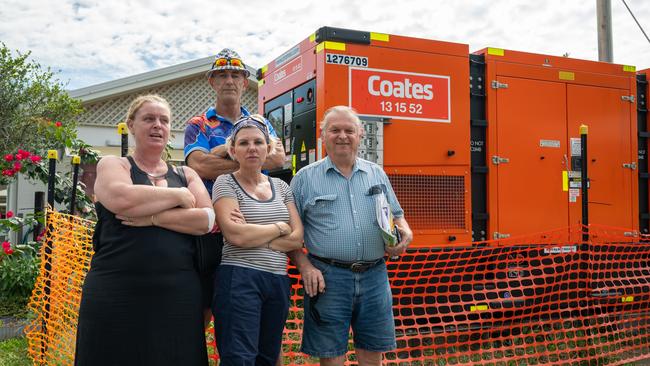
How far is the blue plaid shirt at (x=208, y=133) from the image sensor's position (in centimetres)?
295

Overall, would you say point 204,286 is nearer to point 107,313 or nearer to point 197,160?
point 107,313

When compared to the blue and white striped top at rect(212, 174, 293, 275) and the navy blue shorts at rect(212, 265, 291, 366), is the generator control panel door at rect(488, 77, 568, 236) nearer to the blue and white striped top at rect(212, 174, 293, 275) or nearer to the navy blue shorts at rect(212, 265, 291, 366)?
the blue and white striped top at rect(212, 174, 293, 275)

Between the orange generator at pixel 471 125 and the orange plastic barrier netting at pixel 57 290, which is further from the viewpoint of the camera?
the orange generator at pixel 471 125

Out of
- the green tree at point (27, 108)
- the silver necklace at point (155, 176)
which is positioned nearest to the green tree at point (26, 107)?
the green tree at point (27, 108)

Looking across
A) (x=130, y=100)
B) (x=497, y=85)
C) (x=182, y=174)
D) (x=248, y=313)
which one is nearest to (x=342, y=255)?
(x=248, y=313)

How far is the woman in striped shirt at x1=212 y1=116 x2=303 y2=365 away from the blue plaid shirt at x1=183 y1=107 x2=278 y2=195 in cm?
35

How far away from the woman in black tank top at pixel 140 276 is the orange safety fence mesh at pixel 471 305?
1623mm

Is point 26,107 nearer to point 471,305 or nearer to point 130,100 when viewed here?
point 130,100

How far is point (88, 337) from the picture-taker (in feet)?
7.46

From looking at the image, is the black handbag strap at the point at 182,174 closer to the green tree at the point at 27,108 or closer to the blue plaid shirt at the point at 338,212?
the blue plaid shirt at the point at 338,212

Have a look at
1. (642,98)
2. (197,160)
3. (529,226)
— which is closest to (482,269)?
(529,226)

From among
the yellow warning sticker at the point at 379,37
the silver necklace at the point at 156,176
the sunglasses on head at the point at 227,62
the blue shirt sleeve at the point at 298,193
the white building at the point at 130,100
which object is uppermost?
the white building at the point at 130,100

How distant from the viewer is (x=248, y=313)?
92.4 inches

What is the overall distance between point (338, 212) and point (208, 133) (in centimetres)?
91
